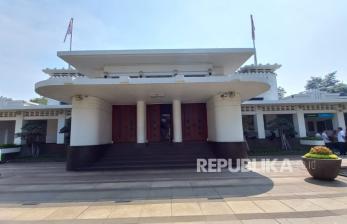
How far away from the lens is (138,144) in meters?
11.4

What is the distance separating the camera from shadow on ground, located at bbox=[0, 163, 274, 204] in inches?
222

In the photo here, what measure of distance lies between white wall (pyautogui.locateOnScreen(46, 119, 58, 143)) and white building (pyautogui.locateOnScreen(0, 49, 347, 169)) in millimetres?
1732

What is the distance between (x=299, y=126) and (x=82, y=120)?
1628 cm

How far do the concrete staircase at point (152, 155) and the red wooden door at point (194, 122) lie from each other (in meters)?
0.87

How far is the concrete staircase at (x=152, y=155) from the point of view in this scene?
33.0ft

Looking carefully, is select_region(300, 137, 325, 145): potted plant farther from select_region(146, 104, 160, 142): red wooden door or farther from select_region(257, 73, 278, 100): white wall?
select_region(146, 104, 160, 142): red wooden door

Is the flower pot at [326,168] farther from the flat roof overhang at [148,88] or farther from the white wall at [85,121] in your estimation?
the white wall at [85,121]

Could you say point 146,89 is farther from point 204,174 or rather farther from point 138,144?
point 204,174

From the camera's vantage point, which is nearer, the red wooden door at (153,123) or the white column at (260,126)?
the red wooden door at (153,123)

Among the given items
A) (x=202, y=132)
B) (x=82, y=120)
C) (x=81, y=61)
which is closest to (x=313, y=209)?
(x=202, y=132)

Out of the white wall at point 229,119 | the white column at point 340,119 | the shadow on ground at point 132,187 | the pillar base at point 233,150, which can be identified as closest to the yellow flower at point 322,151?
the shadow on ground at point 132,187

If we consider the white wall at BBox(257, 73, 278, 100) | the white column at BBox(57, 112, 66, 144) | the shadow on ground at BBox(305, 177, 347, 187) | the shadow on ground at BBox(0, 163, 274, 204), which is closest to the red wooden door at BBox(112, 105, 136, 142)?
the shadow on ground at BBox(0, 163, 274, 204)

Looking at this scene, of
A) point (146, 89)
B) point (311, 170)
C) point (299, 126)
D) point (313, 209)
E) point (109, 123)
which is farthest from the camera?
point (299, 126)

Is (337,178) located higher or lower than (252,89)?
lower
